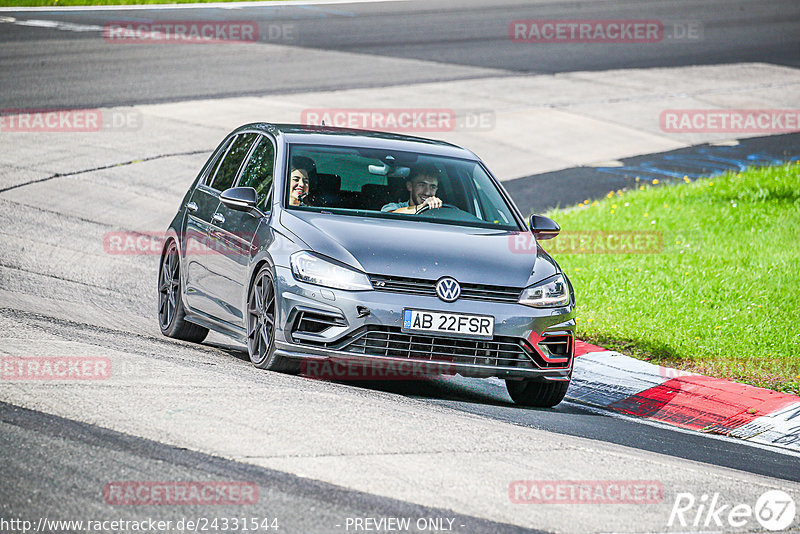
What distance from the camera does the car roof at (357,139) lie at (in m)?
8.84

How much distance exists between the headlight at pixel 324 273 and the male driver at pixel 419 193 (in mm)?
1140

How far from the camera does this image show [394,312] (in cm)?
727

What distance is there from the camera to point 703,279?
11.9 metres

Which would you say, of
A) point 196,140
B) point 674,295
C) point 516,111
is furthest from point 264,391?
point 516,111

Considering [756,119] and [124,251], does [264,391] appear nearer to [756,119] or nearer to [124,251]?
[124,251]

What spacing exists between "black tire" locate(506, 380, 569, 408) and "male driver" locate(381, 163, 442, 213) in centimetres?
140

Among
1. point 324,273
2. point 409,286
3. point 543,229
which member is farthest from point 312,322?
point 543,229

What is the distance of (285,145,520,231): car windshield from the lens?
27.4ft

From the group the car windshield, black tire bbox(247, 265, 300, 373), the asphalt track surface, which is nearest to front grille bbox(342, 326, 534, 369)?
the asphalt track surface

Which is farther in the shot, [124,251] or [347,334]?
[124,251]

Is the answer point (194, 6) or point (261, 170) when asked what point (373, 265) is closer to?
point (261, 170)

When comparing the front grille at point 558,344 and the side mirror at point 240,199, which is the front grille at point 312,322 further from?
the front grille at point 558,344

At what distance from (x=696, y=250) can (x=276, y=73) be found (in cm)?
1256

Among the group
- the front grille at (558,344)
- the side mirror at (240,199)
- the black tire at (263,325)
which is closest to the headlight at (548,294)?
the front grille at (558,344)
